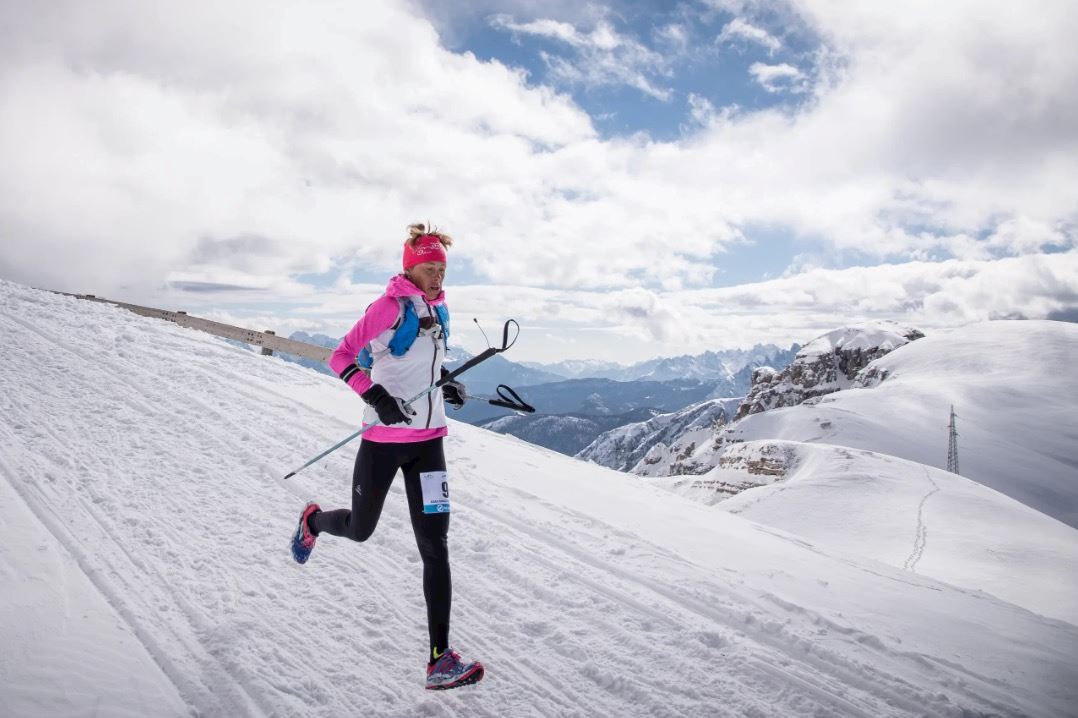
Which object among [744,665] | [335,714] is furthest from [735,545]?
[335,714]

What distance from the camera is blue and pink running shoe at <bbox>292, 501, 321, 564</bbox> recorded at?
4180 mm

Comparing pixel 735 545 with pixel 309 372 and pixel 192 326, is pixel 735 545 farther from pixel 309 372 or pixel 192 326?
pixel 192 326

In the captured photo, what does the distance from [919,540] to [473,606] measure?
18179 mm

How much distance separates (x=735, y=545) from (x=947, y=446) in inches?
2848

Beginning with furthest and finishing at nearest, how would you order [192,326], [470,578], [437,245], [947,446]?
[947,446], [192,326], [470,578], [437,245]

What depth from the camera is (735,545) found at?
6141 mm

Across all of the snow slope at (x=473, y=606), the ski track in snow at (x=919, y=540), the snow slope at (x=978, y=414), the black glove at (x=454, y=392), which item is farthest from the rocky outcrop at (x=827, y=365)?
the black glove at (x=454, y=392)

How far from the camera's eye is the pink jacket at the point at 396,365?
138 inches

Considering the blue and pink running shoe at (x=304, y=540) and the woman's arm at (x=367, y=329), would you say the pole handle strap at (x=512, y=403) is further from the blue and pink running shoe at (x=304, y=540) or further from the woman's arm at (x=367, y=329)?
the blue and pink running shoe at (x=304, y=540)

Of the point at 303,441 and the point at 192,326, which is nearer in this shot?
the point at 303,441

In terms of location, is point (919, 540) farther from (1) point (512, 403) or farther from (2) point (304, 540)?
(2) point (304, 540)

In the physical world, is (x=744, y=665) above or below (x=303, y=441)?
below

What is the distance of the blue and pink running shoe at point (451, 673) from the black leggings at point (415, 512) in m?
0.08

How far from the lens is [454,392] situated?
4023mm
